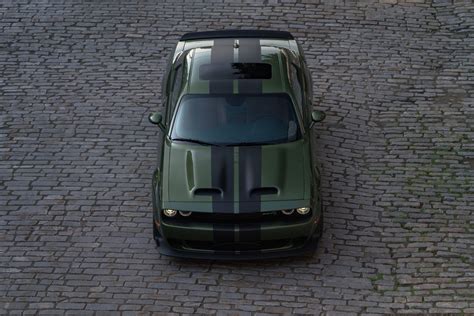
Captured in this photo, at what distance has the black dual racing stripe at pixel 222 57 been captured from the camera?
10.5 meters

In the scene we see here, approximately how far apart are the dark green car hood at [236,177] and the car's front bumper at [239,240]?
206 millimetres

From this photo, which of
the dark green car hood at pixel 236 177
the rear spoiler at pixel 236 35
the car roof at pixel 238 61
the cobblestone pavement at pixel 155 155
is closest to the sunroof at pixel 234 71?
the car roof at pixel 238 61

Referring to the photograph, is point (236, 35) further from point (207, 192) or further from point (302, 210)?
point (302, 210)

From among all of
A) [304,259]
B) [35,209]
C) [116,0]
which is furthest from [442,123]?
[116,0]

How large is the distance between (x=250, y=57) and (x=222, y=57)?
0.36 metres

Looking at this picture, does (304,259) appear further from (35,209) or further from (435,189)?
(35,209)

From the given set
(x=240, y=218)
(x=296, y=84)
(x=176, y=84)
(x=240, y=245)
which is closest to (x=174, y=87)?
(x=176, y=84)

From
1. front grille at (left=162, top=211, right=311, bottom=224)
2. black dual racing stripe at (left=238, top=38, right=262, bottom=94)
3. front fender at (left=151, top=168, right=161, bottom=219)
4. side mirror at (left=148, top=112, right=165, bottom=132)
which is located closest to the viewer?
front grille at (left=162, top=211, right=311, bottom=224)

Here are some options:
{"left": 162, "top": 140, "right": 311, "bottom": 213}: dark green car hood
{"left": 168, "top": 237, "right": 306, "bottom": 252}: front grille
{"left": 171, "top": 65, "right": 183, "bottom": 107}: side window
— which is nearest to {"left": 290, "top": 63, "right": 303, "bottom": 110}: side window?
{"left": 162, "top": 140, "right": 311, "bottom": 213}: dark green car hood

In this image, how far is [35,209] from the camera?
35.8ft

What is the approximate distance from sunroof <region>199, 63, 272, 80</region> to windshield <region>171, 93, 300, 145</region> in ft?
1.10

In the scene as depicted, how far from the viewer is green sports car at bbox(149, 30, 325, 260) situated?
946cm

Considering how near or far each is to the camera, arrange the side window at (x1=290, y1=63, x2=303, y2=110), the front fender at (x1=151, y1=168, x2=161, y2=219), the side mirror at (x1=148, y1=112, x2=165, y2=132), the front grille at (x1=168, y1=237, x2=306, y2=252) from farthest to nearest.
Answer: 1. the side window at (x1=290, y1=63, x2=303, y2=110)
2. the side mirror at (x1=148, y1=112, x2=165, y2=132)
3. the front fender at (x1=151, y1=168, x2=161, y2=219)
4. the front grille at (x1=168, y1=237, x2=306, y2=252)

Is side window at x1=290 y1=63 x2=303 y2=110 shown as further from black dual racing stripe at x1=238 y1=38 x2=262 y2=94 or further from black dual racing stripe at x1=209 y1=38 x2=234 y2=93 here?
black dual racing stripe at x1=209 y1=38 x2=234 y2=93
